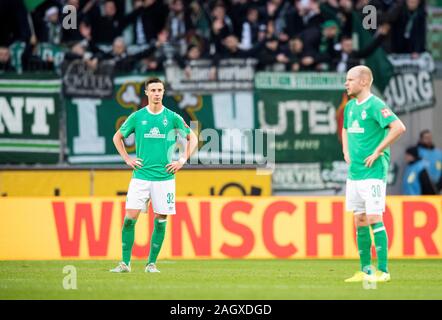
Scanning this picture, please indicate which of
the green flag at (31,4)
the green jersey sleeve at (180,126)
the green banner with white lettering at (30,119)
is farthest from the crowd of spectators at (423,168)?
the green jersey sleeve at (180,126)

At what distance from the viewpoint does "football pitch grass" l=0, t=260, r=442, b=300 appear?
1048 centimetres

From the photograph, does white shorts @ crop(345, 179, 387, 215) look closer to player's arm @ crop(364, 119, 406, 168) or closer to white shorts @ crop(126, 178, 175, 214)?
player's arm @ crop(364, 119, 406, 168)

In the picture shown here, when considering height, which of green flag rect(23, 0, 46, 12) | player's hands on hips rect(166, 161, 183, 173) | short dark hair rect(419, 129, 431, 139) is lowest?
player's hands on hips rect(166, 161, 183, 173)

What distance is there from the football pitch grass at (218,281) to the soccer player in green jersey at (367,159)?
1.53 ft

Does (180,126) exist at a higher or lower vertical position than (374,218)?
higher

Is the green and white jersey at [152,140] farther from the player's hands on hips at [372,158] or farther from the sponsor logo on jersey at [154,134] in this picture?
the player's hands on hips at [372,158]

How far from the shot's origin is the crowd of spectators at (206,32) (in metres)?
19.9

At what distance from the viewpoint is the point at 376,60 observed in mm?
20594

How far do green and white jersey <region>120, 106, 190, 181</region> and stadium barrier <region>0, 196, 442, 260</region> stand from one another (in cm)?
373

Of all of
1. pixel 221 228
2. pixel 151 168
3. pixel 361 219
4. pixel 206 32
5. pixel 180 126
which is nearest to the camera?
pixel 361 219

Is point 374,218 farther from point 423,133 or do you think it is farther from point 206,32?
point 206,32

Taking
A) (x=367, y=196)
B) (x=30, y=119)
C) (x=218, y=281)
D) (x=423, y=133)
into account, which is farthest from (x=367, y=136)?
(x=30, y=119)

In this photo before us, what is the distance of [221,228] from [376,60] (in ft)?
18.2

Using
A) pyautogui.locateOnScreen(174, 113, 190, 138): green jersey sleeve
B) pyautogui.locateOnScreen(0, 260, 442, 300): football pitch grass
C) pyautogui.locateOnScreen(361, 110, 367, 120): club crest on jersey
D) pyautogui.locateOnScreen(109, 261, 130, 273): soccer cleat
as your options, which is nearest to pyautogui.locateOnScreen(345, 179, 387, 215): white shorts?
pyautogui.locateOnScreen(361, 110, 367, 120): club crest on jersey
